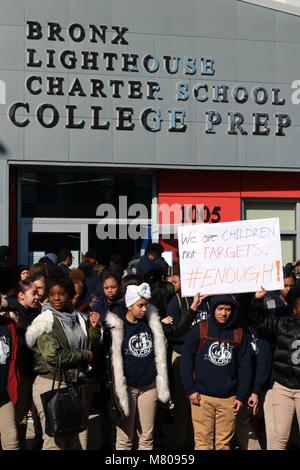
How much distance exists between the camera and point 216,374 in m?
8.62

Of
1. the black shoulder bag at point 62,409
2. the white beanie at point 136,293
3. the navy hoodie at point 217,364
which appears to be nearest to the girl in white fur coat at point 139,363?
the white beanie at point 136,293

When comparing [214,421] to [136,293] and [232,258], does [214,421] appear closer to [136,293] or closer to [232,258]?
[136,293]

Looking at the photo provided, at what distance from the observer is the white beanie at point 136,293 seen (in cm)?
891

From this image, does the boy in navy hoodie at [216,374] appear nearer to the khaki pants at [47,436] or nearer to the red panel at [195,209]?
the khaki pants at [47,436]

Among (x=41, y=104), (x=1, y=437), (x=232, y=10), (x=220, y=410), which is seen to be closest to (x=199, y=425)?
(x=220, y=410)

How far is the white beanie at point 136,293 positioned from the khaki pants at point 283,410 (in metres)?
1.48

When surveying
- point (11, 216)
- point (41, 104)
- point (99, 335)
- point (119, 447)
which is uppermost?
point (41, 104)

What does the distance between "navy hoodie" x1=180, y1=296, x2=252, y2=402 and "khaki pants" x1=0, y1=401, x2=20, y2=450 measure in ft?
5.07

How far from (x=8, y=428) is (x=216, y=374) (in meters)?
1.87

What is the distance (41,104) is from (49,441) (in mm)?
9385

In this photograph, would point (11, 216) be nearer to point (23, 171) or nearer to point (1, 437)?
point (23, 171)

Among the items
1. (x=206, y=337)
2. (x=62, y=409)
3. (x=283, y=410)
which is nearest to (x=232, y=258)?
(x=206, y=337)

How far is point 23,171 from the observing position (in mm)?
17641

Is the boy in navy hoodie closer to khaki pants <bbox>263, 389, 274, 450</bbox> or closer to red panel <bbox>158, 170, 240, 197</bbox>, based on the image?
khaki pants <bbox>263, 389, 274, 450</bbox>
